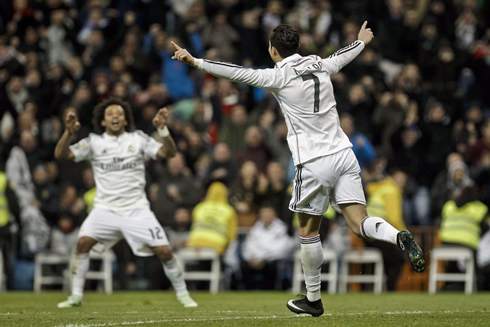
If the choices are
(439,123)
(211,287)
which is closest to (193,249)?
(211,287)

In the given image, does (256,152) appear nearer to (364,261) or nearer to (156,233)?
(364,261)

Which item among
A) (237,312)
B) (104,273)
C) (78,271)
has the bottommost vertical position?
(237,312)

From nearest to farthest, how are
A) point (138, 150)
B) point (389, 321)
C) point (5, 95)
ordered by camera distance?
point (389, 321)
point (138, 150)
point (5, 95)

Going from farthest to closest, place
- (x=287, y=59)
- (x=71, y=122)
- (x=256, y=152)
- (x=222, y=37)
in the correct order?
(x=222, y=37) < (x=256, y=152) < (x=71, y=122) < (x=287, y=59)

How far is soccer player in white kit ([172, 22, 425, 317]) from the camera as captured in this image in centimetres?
891

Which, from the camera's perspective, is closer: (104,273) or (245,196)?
(104,273)

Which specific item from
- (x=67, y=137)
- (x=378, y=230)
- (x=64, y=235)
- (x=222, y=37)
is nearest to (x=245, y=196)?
(x=64, y=235)

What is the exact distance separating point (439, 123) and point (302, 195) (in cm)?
1067

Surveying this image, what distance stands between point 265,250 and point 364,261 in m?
1.81

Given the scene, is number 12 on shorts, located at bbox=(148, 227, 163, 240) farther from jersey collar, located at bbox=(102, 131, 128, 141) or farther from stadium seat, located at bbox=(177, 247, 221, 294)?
stadium seat, located at bbox=(177, 247, 221, 294)

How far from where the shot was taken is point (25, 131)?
1894 cm

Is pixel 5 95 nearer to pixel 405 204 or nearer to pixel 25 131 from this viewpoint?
pixel 25 131

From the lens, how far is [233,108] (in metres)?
19.4

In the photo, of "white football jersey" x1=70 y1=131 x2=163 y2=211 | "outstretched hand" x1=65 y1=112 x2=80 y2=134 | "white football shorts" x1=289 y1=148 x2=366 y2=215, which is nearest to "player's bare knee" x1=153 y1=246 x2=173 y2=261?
"white football jersey" x1=70 y1=131 x2=163 y2=211
